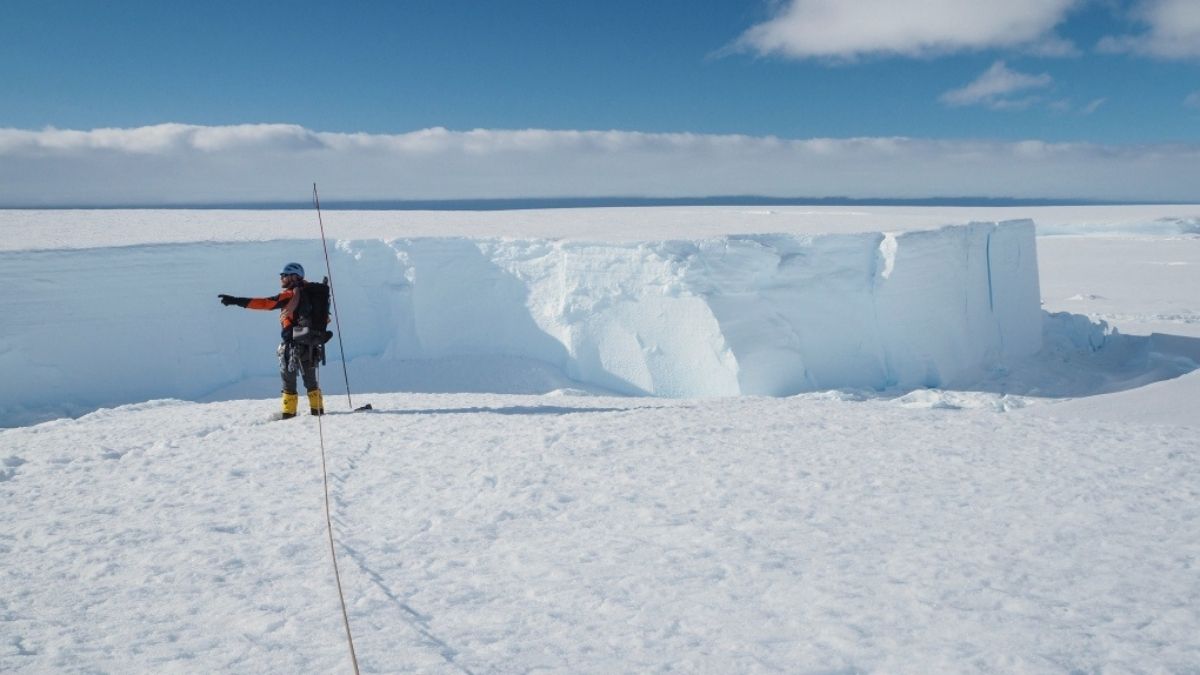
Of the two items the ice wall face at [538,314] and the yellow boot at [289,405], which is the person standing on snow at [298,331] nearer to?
the yellow boot at [289,405]

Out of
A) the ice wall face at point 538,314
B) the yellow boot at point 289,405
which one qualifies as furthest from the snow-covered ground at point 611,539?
the ice wall face at point 538,314

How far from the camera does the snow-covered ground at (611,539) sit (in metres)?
2.57

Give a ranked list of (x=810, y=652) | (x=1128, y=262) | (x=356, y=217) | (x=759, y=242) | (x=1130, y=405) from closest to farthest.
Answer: (x=810, y=652)
(x=1130, y=405)
(x=759, y=242)
(x=356, y=217)
(x=1128, y=262)

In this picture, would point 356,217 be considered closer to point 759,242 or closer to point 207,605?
point 759,242

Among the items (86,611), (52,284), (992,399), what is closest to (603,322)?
(992,399)

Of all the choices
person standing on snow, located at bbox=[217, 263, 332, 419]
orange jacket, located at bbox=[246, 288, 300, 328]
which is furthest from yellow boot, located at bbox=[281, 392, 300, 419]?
orange jacket, located at bbox=[246, 288, 300, 328]

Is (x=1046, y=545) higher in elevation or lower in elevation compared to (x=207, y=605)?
lower

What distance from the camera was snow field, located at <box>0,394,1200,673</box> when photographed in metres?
2.56

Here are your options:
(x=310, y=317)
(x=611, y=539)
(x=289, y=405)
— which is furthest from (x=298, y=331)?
(x=611, y=539)

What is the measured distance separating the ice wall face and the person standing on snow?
2.88 metres

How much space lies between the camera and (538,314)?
9.46 m

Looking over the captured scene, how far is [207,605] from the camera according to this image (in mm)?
2877

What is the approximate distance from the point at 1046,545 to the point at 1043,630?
82 cm

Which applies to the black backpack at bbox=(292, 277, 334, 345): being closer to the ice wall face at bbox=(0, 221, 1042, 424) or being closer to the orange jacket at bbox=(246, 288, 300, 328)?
the orange jacket at bbox=(246, 288, 300, 328)
